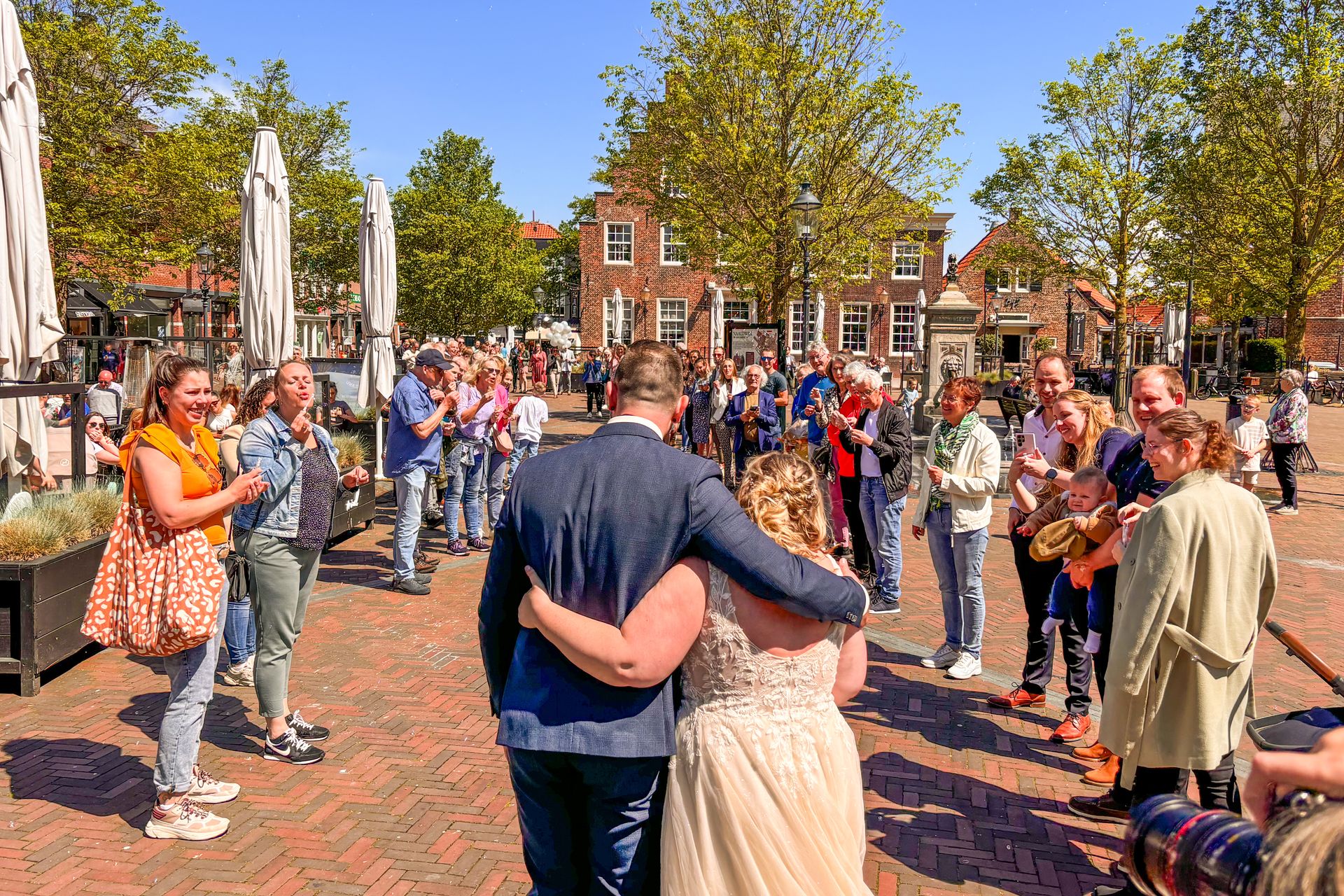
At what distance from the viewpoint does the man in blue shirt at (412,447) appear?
24.1ft

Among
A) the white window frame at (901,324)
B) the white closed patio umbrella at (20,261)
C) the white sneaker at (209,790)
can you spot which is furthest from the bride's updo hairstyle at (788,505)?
the white window frame at (901,324)

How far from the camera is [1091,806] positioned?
3992 mm

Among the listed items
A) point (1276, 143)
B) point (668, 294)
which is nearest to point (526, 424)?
point (1276, 143)

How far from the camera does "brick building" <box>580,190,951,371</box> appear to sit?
136ft

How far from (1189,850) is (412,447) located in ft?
21.8

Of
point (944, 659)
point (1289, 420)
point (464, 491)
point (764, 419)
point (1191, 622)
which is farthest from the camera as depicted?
point (1289, 420)

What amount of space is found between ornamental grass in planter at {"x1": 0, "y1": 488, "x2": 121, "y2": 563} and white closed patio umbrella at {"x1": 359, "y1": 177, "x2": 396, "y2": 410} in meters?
4.88

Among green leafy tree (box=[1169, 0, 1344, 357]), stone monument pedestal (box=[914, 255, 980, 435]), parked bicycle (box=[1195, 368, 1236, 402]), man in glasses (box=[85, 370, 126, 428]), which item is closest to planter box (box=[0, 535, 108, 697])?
man in glasses (box=[85, 370, 126, 428])

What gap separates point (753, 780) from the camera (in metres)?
2.24

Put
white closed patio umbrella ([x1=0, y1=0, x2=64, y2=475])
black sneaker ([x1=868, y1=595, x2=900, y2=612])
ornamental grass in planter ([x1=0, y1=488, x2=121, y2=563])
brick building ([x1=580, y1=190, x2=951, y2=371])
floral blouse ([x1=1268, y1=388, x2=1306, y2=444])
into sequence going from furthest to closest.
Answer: brick building ([x1=580, y1=190, x2=951, y2=371])
floral blouse ([x1=1268, y1=388, x2=1306, y2=444])
black sneaker ([x1=868, y1=595, x2=900, y2=612])
white closed patio umbrella ([x1=0, y1=0, x2=64, y2=475])
ornamental grass in planter ([x1=0, y1=488, x2=121, y2=563])

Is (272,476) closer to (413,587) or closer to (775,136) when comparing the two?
(413,587)

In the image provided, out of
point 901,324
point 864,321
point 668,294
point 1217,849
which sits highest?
point 668,294

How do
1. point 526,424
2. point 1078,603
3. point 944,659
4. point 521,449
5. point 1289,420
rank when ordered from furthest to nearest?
1. point 1289,420
2. point 521,449
3. point 526,424
4. point 944,659
5. point 1078,603

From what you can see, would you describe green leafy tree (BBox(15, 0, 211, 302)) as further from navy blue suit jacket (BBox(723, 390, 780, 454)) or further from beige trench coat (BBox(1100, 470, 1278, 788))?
beige trench coat (BBox(1100, 470, 1278, 788))
